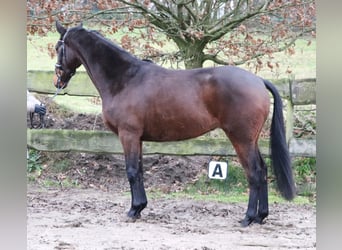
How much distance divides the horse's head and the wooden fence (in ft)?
0.24

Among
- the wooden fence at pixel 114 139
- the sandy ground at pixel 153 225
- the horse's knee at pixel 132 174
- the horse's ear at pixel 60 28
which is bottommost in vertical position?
the sandy ground at pixel 153 225

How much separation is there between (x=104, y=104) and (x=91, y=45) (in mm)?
380

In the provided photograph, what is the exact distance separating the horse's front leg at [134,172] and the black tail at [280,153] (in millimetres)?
806

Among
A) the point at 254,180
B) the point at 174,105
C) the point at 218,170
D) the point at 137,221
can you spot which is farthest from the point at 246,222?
the point at 174,105

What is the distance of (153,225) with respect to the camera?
3.06 m

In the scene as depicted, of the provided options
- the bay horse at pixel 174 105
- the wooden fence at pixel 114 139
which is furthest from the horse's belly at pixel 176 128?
the wooden fence at pixel 114 139

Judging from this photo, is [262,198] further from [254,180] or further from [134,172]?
[134,172]

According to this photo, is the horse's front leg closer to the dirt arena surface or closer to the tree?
the dirt arena surface

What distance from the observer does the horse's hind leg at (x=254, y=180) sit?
2994 mm

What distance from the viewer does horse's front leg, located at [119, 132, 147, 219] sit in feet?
10.2

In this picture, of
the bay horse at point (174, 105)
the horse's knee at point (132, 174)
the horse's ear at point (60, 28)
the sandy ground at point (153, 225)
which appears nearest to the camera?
the sandy ground at point (153, 225)

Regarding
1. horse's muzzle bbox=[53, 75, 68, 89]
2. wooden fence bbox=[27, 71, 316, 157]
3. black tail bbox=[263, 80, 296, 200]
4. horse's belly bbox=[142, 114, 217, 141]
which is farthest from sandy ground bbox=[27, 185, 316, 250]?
horse's muzzle bbox=[53, 75, 68, 89]

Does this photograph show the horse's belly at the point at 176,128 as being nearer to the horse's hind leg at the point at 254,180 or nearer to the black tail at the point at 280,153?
the horse's hind leg at the point at 254,180

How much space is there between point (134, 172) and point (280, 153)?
882 mm
